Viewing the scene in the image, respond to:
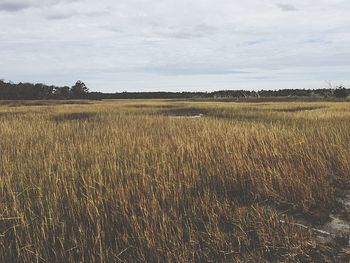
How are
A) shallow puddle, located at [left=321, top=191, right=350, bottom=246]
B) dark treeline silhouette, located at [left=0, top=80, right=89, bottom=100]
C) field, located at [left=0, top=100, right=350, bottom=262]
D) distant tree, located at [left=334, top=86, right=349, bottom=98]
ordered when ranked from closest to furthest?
field, located at [left=0, top=100, right=350, bottom=262]
shallow puddle, located at [left=321, top=191, right=350, bottom=246]
distant tree, located at [left=334, top=86, right=349, bottom=98]
dark treeline silhouette, located at [left=0, top=80, right=89, bottom=100]

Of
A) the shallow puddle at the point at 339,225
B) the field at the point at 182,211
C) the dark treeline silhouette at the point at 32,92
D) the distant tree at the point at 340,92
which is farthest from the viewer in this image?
the dark treeline silhouette at the point at 32,92

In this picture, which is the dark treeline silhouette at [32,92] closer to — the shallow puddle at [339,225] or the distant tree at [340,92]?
the distant tree at [340,92]

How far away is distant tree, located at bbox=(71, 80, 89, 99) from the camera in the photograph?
10584cm

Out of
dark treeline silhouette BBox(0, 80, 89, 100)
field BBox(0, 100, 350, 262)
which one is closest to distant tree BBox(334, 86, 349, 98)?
field BBox(0, 100, 350, 262)

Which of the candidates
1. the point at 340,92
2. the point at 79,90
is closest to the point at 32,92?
the point at 79,90

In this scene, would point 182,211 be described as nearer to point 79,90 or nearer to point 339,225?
point 339,225

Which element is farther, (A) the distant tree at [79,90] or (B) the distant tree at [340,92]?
(A) the distant tree at [79,90]

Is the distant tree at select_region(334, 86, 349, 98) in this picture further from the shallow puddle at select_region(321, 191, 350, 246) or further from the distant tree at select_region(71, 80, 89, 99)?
the distant tree at select_region(71, 80, 89, 99)

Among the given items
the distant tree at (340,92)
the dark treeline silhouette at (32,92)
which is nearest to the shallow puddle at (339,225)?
the distant tree at (340,92)

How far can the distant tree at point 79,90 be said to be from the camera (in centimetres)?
10584

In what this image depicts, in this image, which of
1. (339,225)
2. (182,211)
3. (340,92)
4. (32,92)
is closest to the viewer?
(339,225)

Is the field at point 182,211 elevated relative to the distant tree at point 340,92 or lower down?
lower down

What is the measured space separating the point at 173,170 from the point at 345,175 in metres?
2.69

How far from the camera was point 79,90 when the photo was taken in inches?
4264
